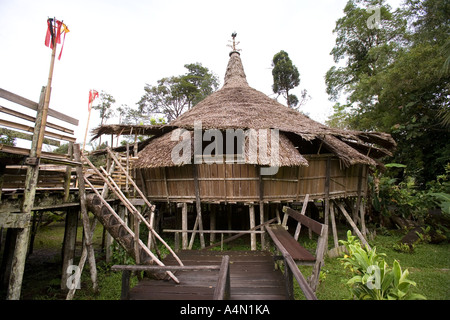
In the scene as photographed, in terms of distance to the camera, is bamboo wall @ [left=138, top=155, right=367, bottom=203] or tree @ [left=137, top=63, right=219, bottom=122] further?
tree @ [left=137, top=63, right=219, bottom=122]

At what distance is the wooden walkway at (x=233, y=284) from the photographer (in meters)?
3.44

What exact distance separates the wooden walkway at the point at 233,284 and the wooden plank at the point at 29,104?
3944 mm

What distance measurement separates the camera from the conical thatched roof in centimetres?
775

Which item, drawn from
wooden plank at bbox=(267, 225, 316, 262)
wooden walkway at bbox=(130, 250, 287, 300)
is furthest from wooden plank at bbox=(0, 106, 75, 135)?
wooden plank at bbox=(267, 225, 316, 262)

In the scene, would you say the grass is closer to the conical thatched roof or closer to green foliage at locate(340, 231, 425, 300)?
green foliage at locate(340, 231, 425, 300)

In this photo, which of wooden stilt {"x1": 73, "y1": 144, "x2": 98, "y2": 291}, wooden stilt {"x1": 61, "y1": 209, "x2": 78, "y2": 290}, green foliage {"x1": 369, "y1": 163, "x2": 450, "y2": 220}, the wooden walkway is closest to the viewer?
the wooden walkway

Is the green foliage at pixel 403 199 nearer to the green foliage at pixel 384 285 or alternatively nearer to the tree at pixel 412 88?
the tree at pixel 412 88

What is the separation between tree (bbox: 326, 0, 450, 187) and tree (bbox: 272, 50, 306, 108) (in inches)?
266

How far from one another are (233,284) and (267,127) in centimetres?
577

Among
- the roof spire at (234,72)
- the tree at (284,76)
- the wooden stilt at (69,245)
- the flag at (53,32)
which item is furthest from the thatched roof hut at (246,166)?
the tree at (284,76)

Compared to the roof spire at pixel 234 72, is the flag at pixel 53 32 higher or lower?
lower

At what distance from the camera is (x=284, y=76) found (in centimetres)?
2350
